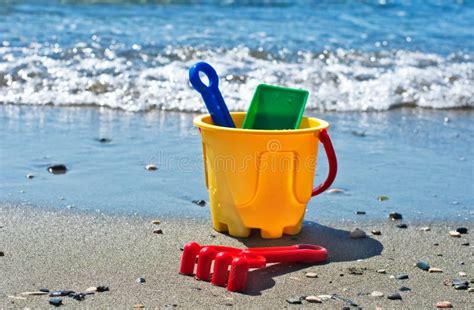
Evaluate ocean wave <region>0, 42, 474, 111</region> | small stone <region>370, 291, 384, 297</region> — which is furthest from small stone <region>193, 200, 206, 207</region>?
ocean wave <region>0, 42, 474, 111</region>

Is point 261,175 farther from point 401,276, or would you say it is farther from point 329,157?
point 401,276

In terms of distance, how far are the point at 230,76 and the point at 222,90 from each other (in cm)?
38

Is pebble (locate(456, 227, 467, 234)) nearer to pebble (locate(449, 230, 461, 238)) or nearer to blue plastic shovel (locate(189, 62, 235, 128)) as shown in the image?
pebble (locate(449, 230, 461, 238))

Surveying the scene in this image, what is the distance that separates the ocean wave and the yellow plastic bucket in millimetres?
2912

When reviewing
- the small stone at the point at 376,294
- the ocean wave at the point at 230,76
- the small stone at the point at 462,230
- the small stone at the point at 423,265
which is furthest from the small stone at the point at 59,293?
the ocean wave at the point at 230,76

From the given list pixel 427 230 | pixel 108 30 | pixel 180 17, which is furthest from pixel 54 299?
pixel 180 17

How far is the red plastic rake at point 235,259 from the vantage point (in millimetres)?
3227

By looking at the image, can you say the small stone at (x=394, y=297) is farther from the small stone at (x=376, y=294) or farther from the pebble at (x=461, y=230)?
the pebble at (x=461, y=230)

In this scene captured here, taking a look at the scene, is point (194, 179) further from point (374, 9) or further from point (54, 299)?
point (374, 9)

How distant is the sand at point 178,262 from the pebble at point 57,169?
2.21 feet

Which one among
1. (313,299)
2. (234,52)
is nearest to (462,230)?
(313,299)

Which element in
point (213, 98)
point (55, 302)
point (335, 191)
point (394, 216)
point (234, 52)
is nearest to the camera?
point (55, 302)

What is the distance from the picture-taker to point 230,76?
25.1 ft

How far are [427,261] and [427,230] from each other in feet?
1.33
